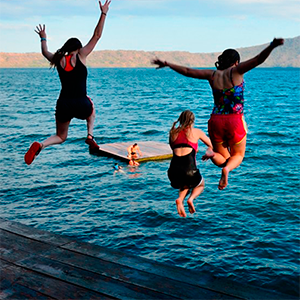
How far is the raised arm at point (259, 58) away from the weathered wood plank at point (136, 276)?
5079 millimetres

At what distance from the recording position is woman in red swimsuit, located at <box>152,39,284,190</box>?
723cm

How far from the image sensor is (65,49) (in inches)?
303

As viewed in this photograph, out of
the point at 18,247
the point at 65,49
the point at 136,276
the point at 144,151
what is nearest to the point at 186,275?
the point at 136,276

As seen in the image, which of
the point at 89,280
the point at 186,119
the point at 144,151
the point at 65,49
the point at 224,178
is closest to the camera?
the point at 186,119

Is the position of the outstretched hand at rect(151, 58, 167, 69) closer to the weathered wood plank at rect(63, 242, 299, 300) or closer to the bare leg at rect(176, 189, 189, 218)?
the bare leg at rect(176, 189, 189, 218)

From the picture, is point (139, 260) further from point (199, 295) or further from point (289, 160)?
point (289, 160)

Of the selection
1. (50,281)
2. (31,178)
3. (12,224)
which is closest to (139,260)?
(50,281)

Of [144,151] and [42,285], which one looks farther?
[144,151]

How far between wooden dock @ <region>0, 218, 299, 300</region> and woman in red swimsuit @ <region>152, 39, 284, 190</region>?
341 cm

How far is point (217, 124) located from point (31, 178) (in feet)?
94.8

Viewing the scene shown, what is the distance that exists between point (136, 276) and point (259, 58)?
20.6 ft

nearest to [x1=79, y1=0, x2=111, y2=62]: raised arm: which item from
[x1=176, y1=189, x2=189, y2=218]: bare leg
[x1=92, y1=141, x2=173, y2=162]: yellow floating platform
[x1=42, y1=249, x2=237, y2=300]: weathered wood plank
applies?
[x1=176, y1=189, x2=189, y2=218]: bare leg

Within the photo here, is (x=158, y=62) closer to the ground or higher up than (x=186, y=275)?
higher up

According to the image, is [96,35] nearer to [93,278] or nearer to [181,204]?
[181,204]
